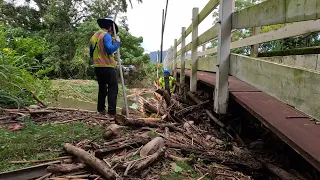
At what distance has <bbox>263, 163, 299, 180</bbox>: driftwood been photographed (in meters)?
1.77

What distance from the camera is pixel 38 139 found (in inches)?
107

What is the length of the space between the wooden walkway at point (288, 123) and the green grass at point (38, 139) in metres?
1.65

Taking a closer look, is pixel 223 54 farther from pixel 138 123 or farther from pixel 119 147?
pixel 119 147

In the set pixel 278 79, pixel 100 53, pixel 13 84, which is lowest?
pixel 13 84

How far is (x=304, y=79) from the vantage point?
1.53 metres

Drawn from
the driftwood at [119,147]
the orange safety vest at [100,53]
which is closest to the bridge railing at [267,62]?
the driftwood at [119,147]

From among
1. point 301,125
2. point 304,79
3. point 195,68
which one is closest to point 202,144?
point 301,125

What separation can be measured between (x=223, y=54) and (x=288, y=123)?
1.22 meters

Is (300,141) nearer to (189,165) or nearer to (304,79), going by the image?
(304,79)

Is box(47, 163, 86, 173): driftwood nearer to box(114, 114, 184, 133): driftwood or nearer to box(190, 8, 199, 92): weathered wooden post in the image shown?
box(114, 114, 184, 133): driftwood

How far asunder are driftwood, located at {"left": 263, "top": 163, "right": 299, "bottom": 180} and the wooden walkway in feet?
0.99

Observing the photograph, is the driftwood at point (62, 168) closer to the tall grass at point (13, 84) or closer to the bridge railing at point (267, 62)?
the bridge railing at point (267, 62)

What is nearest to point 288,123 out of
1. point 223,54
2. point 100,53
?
point 223,54

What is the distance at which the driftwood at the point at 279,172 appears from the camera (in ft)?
5.80
